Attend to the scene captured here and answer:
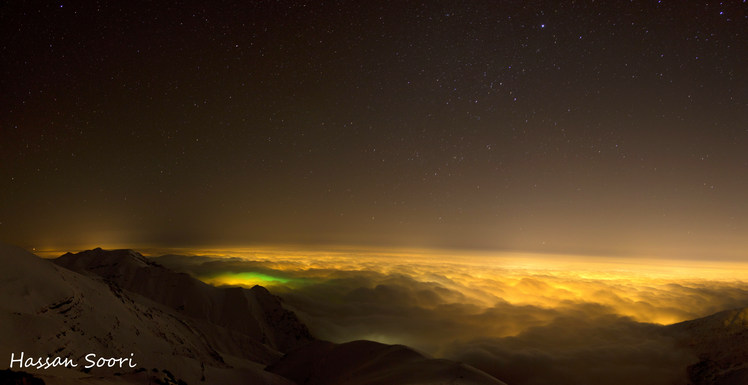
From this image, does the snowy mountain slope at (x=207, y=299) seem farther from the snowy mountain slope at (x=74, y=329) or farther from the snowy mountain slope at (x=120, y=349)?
the snowy mountain slope at (x=74, y=329)

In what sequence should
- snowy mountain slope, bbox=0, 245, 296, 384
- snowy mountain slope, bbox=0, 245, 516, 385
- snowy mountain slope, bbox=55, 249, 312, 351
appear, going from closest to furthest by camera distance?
1. snowy mountain slope, bbox=0, 245, 516, 385
2. snowy mountain slope, bbox=0, 245, 296, 384
3. snowy mountain slope, bbox=55, 249, 312, 351

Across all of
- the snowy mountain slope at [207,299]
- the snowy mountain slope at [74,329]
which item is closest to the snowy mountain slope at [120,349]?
the snowy mountain slope at [74,329]

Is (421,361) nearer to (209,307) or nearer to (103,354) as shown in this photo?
(103,354)

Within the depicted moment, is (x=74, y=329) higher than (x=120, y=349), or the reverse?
(x=74, y=329)

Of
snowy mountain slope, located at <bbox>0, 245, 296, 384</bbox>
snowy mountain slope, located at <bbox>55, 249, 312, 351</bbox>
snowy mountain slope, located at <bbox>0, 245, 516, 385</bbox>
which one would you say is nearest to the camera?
snowy mountain slope, located at <bbox>0, 245, 516, 385</bbox>

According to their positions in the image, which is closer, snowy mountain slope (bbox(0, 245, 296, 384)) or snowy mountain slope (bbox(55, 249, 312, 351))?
snowy mountain slope (bbox(0, 245, 296, 384))

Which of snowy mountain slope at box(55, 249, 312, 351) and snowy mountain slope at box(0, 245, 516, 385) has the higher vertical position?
snowy mountain slope at box(0, 245, 516, 385)

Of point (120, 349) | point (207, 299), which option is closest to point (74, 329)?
point (120, 349)

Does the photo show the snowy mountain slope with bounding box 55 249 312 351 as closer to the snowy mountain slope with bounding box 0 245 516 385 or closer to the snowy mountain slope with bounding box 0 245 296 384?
the snowy mountain slope with bounding box 0 245 516 385

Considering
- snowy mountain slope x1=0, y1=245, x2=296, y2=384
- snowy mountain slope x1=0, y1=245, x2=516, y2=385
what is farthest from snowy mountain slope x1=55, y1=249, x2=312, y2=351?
snowy mountain slope x1=0, y1=245, x2=296, y2=384

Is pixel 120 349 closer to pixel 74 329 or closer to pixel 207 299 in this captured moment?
pixel 74 329

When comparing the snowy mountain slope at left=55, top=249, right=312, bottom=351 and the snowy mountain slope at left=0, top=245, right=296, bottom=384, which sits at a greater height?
the snowy mountain slope at left=0, top=245, right=296, bottom=384
